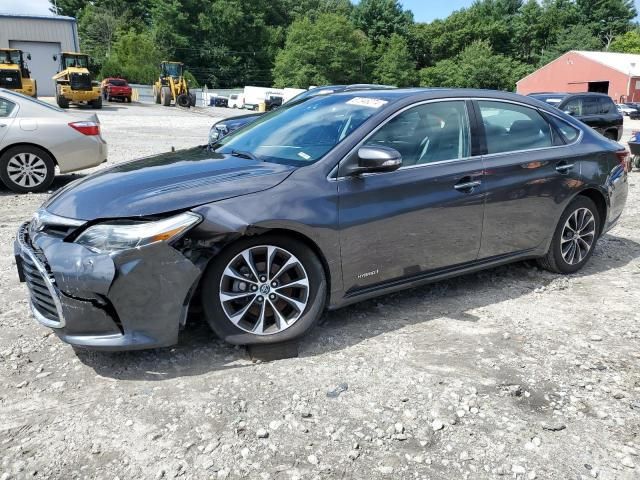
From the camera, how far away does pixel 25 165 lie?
8039mm

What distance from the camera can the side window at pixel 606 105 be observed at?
49.5 ft

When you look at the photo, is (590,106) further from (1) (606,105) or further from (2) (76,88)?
(2) (76,88)

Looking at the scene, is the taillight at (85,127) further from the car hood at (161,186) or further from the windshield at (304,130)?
the car hood at (161,186)

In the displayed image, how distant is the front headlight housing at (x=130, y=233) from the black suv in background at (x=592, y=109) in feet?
43.2

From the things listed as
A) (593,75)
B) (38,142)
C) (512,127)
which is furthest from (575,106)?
(593,75)

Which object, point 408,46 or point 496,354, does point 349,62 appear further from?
point 496,354

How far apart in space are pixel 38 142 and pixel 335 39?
2511 inches

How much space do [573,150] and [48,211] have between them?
402 cm

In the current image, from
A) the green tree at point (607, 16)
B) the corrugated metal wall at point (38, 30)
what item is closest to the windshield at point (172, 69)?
the corrugated metal wall at point (38, 30)

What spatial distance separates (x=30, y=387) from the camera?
10.0ft

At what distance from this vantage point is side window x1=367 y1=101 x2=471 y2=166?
382 cm

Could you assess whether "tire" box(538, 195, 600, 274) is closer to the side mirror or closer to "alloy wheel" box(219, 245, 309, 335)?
the side mirror

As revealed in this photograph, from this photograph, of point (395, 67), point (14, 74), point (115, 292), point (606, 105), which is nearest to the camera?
point (115, 292)

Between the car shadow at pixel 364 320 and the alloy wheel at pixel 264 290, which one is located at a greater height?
the alloy wheel at pixel 264 290
